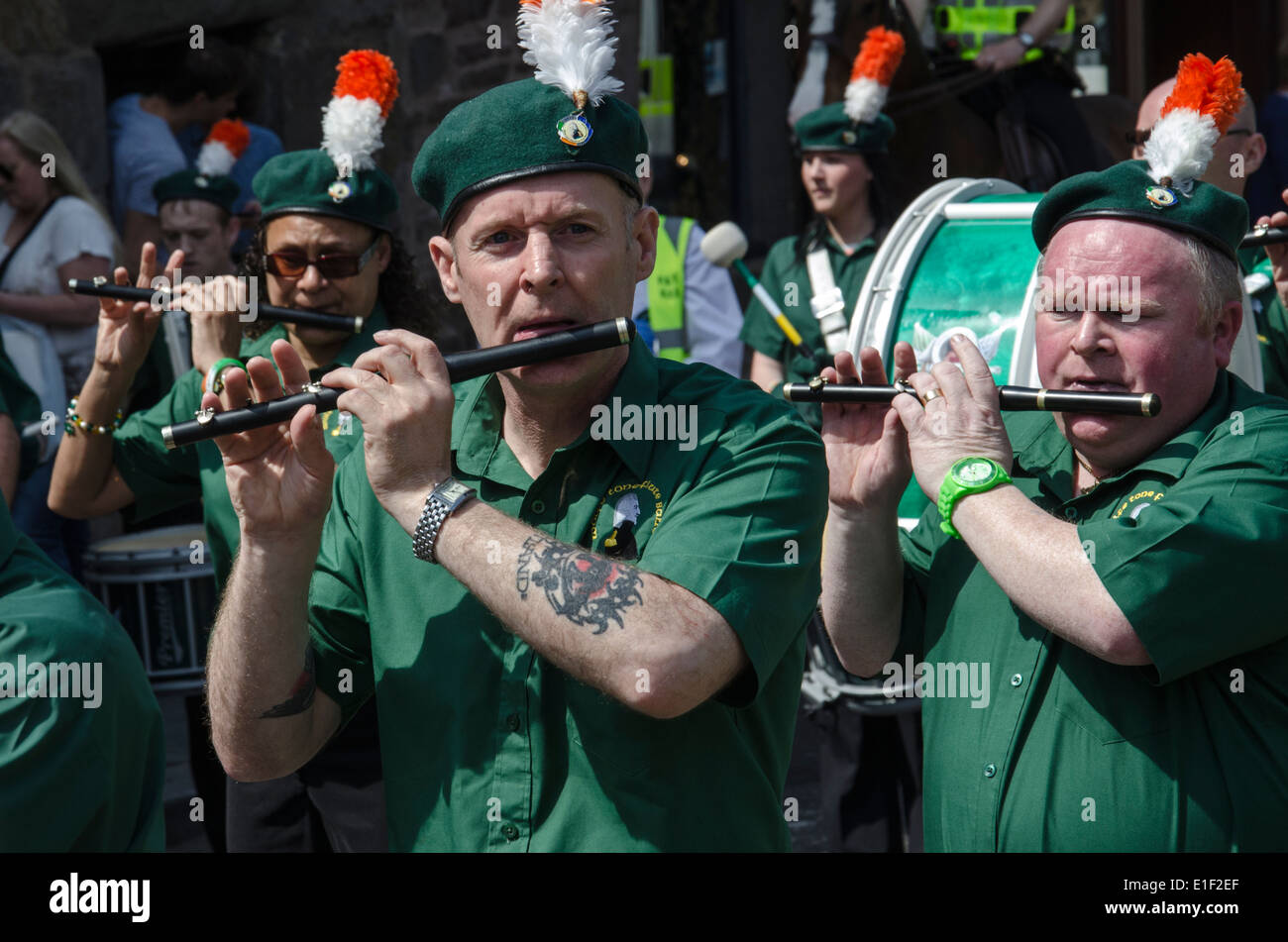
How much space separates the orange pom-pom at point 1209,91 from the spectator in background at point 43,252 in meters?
4.44

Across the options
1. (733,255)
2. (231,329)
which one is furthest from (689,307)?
(231,329)

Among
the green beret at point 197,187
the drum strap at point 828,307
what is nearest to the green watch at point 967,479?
the drum strap at point 828,307

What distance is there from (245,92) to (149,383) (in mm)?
2879

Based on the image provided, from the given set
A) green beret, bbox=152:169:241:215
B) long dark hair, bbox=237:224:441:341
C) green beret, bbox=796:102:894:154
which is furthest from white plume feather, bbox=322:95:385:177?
green beret, bbox=796:102:894:154

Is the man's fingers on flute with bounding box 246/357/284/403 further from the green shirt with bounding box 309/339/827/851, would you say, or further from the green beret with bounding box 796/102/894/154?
the green beret with bounding box 796/102/894/154

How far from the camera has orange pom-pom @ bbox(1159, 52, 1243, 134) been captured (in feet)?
9.30

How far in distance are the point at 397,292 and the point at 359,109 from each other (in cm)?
51

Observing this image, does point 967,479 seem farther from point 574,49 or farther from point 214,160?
point 214,160

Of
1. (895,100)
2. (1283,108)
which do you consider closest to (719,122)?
(895,100)

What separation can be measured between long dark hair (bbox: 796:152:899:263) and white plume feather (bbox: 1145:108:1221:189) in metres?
3.50

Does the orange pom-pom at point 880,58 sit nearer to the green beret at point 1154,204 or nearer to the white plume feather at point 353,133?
the white plume feather at point 353,133
